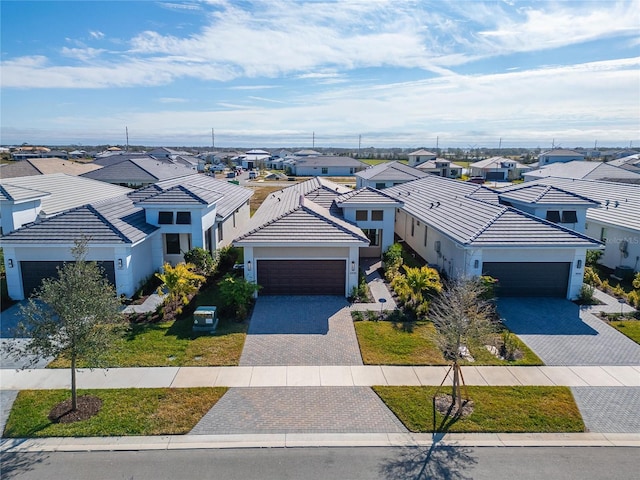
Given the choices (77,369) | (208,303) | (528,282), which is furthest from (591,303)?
(77,369)

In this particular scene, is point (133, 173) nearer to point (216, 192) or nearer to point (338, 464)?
point (216, 192)

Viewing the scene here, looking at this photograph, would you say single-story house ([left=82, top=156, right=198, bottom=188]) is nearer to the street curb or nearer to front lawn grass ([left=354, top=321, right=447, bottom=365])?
front lawn grass ([left=354, top=321, right=447, bottom=365])

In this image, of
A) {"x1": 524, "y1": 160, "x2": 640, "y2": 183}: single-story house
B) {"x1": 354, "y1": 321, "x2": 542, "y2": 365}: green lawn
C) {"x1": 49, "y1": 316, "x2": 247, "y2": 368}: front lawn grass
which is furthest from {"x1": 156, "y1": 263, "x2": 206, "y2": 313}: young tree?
{"x1": 524, "y1": 160, "x2": 640, "y2": 183}: single-story house

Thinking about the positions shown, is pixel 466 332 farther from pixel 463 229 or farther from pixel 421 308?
pixel 463 229

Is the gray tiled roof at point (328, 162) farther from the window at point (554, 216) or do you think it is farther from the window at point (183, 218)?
the window at point (183, 218)

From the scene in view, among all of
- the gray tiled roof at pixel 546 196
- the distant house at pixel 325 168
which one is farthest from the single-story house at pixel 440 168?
the gray tiled roof at pixel 546 196

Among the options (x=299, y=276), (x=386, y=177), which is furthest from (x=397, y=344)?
(x=386, y=177)
